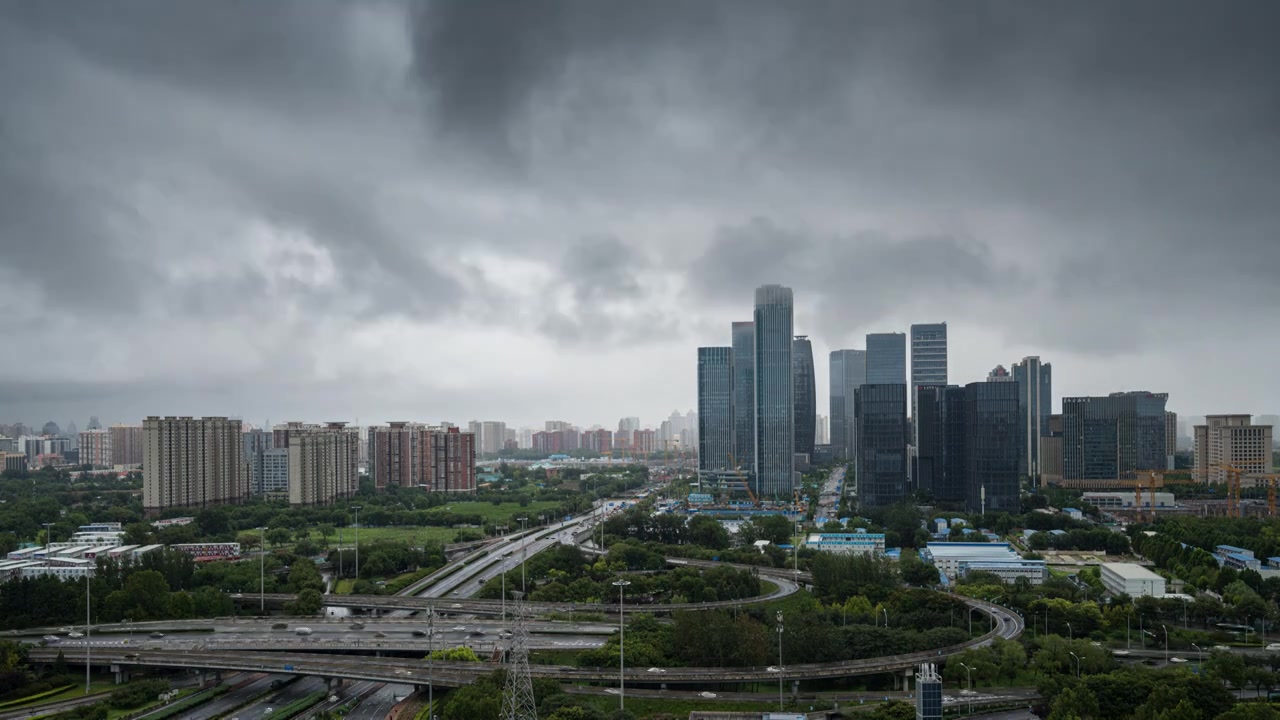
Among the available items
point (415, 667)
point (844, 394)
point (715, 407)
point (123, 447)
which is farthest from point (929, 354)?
point (123, 447)

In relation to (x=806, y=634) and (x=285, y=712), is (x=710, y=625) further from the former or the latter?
(x=285, y=712)

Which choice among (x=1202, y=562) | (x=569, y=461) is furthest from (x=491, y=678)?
(x=569, y=461)

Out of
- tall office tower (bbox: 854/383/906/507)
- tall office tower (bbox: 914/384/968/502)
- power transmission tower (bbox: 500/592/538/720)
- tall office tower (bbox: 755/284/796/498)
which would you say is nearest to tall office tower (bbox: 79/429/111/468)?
tall office tower (bbox: 755/284/796/498)

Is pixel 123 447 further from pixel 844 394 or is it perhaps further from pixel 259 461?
pixel 844 394

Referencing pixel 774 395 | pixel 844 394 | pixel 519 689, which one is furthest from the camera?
pixel 844 394

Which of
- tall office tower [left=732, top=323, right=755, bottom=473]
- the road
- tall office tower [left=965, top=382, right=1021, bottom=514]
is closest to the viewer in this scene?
the road

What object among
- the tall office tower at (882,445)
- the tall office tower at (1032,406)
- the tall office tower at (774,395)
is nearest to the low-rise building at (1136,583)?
the tall office tower at (882,445)

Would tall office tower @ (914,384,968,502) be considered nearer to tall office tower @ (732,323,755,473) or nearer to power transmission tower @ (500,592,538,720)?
tall office tower @ (732,323,755,473)

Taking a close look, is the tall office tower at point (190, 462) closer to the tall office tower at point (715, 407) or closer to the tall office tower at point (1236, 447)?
the tall office tower at point (715, 407)
